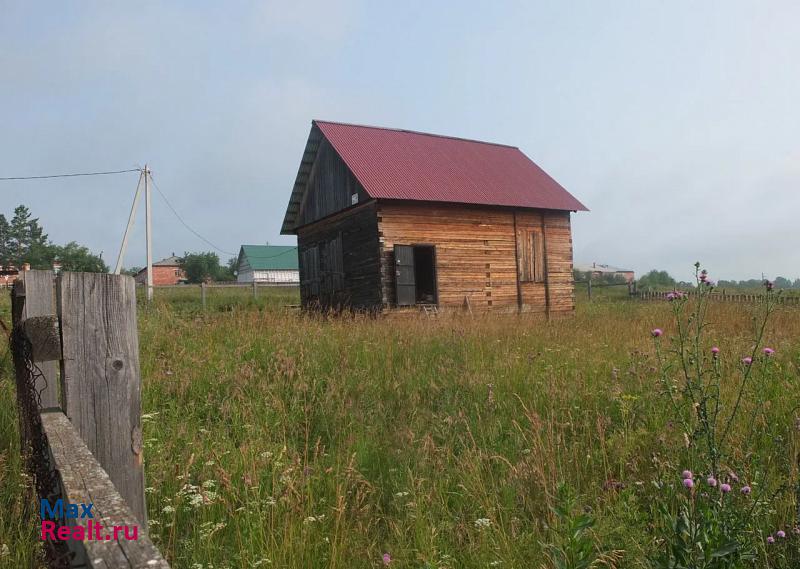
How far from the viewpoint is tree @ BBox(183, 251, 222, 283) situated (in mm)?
66250

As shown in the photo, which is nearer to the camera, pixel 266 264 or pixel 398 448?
pixel 398 448

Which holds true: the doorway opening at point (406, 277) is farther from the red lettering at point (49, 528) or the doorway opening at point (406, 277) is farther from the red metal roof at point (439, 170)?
the red lettering at point (49, 528)

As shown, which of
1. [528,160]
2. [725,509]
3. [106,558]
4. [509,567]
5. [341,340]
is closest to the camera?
[106,558]

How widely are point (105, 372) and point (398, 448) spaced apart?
8.65 feet

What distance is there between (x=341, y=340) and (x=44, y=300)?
544cm

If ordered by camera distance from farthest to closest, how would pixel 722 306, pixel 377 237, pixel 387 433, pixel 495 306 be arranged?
pixel 495 306 < pixel 377 237 < pixel 722 306 < pixel 387 433

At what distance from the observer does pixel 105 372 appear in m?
1.85

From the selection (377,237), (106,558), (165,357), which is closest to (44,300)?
(106,558)

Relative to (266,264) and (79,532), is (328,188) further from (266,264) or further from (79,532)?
(266,264)

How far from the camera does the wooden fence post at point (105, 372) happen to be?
5.90 feet

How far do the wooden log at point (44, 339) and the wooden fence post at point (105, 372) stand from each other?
52 millimetres

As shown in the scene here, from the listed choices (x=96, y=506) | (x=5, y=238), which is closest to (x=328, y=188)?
(x=96, y=506)

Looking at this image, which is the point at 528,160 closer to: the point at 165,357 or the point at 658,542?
the point at 165,357

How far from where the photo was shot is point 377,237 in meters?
14.4
